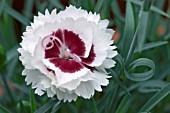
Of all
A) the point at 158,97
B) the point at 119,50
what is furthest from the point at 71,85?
the point at 119,50

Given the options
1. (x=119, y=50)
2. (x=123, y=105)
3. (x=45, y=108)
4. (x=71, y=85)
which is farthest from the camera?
(x=119, y=50)

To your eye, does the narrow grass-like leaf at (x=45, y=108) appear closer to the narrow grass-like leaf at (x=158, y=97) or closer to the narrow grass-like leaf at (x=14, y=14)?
the narrow grass-like leaf at (x=158, y=97)

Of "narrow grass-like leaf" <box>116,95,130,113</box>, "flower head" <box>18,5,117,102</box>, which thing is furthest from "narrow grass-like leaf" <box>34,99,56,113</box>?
"narrow grass-like leaf" <box>116,95,130,113</box>

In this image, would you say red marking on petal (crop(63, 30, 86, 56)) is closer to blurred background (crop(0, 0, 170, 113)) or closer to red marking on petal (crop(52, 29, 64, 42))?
red marking on petal (crop(52, 29, 64, 42))

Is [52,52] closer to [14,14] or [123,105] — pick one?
[123,105]

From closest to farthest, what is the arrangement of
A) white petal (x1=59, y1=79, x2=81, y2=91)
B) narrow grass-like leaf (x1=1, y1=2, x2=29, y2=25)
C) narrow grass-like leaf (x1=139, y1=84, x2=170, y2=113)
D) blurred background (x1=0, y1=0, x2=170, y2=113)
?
1. white petal (x1=59, y1=79, x2=81, y2=91)
2. narrow grass-like leaf (x1=139, y1=84, x2=170, y2=113)
3. blurred background (x1=0, y1=0, x2=170, y2=113)
4. narrow grass-like leaf (x1=1, y1=2, x2=29, y2=25)

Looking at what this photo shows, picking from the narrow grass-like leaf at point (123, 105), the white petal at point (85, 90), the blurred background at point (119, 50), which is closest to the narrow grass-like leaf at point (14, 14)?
the blurred background at point (119, 50)
